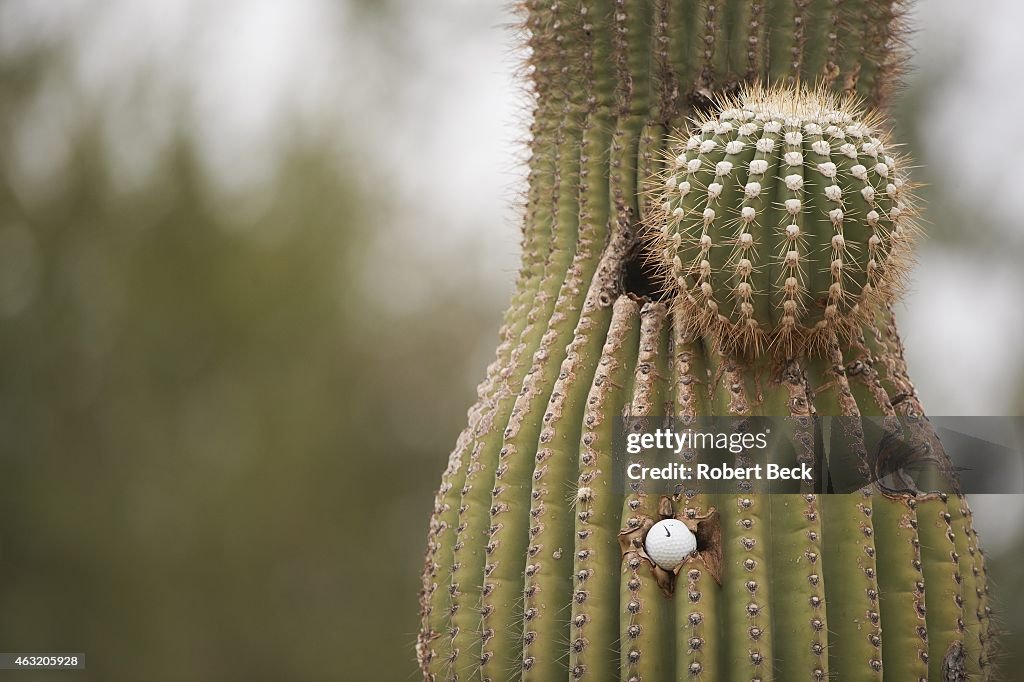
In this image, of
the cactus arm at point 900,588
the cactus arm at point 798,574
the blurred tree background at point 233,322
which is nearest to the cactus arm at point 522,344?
the cactus arm at point 798,574

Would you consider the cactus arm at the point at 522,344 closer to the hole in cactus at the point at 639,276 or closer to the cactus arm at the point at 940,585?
the hole in cactus at the point at 639,276

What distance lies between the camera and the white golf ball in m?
1.11

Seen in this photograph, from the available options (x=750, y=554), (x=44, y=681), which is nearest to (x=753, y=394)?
(x=750, y=554)

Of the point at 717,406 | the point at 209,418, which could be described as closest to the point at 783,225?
the point at 717,406

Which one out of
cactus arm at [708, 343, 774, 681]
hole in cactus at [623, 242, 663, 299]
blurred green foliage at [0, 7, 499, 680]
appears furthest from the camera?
blurred green foliage at [0, 7, 499, 680]

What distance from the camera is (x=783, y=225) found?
1.11m

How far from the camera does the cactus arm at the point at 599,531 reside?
3.69ft

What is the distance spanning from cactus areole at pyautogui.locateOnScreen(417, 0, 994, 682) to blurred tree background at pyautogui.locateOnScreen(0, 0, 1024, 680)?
1004 millimetres

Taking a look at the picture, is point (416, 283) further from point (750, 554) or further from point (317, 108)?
point (750, 554)

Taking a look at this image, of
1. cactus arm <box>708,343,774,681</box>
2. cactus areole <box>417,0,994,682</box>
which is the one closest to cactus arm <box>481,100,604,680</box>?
cactus areole <box>417,0,994,682</box>

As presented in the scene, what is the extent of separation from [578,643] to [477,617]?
6.6 inches

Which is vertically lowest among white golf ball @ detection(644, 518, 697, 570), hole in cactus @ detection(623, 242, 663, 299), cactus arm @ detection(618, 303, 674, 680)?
cactus arm @ detection(618, 303, 674, 680)

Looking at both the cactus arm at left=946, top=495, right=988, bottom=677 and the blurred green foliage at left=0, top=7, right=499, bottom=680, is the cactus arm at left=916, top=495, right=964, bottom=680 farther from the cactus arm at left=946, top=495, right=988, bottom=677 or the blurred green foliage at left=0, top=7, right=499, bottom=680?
the blurred green foliage at left=0, top=7, right=499, bottom=680

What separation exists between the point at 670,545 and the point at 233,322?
6.61 feet
